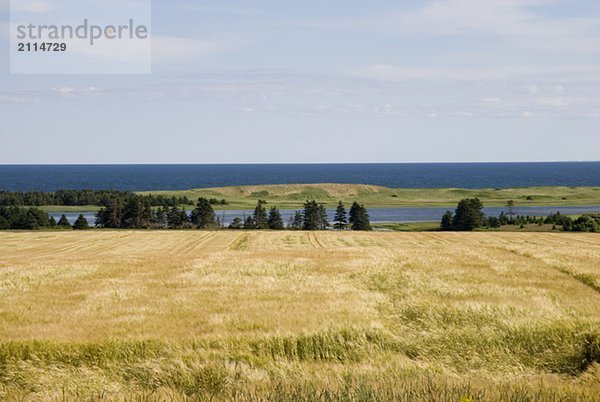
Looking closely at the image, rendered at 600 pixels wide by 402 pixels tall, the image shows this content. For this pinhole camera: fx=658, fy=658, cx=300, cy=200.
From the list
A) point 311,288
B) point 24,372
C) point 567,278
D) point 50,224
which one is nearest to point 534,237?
point 567,278

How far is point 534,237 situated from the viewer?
196 ft

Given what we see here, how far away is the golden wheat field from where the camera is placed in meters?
11.9

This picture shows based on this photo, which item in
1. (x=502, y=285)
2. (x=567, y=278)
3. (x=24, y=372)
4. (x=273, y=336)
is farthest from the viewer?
(x=567, y=278)

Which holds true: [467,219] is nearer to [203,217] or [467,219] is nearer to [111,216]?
[203,217]

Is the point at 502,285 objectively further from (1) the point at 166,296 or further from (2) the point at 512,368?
(1) the point at 166,296

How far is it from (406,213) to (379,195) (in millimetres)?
48425

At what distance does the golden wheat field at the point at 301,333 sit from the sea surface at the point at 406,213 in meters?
88.2

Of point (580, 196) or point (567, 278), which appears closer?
point (567, 278)

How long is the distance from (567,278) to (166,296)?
14.7 meters

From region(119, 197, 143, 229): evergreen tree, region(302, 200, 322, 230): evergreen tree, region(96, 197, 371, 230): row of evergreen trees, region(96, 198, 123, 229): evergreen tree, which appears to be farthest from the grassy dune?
region(96, 198, 123, 229): evergreen tree

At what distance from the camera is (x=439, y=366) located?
14.0 metres

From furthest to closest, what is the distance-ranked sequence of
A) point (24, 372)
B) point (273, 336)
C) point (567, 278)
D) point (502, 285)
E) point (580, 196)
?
point (580, 196)
point (567, 278)
point (502, 285)
point (273, 336)
point (24, 372)

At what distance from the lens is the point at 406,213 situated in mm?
135500

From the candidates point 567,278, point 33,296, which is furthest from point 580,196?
point 33,296
